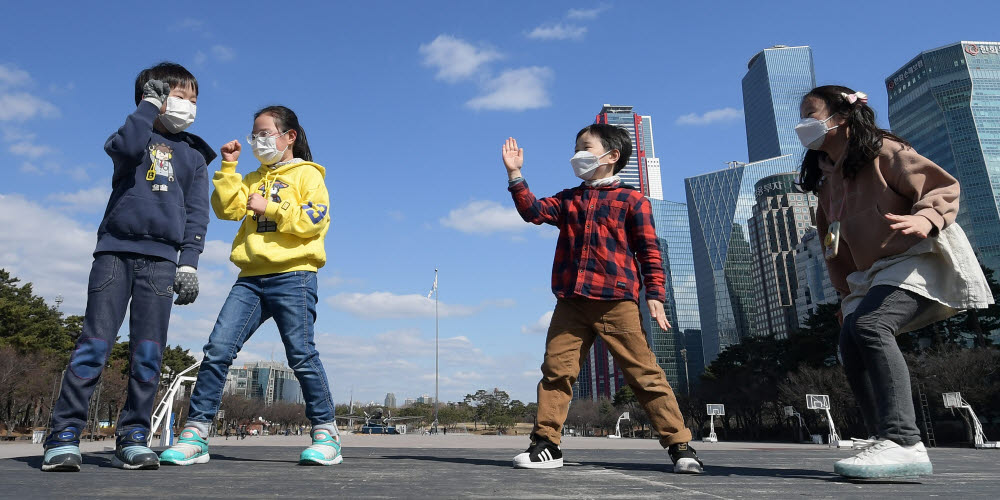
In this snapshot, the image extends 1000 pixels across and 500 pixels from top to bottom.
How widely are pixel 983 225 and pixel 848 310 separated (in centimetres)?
10585

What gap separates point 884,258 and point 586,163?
70.4 inches

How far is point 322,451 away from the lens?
329 centimetres

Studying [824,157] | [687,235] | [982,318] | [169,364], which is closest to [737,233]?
[687,235]

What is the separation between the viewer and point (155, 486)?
201 cm

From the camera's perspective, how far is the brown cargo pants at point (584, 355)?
340 centimetres

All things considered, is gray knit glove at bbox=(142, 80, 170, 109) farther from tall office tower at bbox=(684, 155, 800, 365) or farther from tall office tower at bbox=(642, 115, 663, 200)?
tall office tower at bbox=(642, 115, 663, 200)

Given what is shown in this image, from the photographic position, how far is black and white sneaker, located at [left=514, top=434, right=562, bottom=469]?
10.5 feet

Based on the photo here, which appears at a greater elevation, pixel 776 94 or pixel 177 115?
pixel 776 94

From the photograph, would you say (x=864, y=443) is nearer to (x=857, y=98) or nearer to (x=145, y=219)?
(x=857, y=98)

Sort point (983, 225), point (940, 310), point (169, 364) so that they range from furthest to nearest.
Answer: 1. point (983, 225)
2. point (169, 364)
3. point (940, 310)

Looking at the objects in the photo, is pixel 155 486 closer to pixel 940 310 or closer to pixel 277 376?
pixel 940 310

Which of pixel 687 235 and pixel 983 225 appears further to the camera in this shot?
pixel 687 235

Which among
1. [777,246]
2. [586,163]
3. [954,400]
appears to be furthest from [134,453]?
[777,246]

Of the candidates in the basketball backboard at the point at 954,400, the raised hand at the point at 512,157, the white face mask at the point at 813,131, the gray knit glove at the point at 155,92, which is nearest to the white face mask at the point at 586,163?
the raised hand at the point at 512,157
